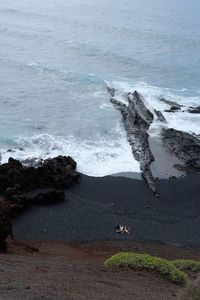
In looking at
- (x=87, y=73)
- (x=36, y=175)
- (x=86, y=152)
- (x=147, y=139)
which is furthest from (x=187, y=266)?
(x=87, y=73)

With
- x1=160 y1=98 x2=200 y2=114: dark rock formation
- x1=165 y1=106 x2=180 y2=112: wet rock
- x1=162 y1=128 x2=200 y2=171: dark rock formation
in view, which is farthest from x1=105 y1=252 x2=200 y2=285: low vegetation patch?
x1=160 y1=98 x2=200 y2=114: dark rock formation

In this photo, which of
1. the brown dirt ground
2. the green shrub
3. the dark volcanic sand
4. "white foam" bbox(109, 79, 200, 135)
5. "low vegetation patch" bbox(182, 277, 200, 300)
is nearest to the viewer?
"low vegetation patch" bbox(182, 277, 200, 300)

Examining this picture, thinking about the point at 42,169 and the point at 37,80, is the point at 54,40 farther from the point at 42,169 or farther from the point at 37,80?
the point at 42,169

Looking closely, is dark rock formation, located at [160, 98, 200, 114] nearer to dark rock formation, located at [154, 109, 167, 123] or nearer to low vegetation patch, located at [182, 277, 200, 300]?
dark rock formation, located at [154, 109, 167, 123]

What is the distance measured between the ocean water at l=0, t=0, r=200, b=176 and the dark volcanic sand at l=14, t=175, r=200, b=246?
2857 mm

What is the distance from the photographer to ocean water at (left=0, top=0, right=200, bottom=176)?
40.1 m

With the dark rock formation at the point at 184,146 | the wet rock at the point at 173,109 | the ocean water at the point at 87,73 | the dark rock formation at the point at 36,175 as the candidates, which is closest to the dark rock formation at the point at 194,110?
the wet rock at the point at 173,109

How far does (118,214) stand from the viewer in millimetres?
29859

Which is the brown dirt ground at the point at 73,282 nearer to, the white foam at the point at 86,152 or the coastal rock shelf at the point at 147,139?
the white foam at the point at 86,152

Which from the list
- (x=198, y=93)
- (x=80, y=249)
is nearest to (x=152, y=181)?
(x=80, y=249)

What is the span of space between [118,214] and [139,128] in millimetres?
14392

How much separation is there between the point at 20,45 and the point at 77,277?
59.1 m

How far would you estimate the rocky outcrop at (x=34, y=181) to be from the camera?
29406 mm

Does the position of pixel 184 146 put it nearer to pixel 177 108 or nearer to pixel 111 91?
pixel 177 108
